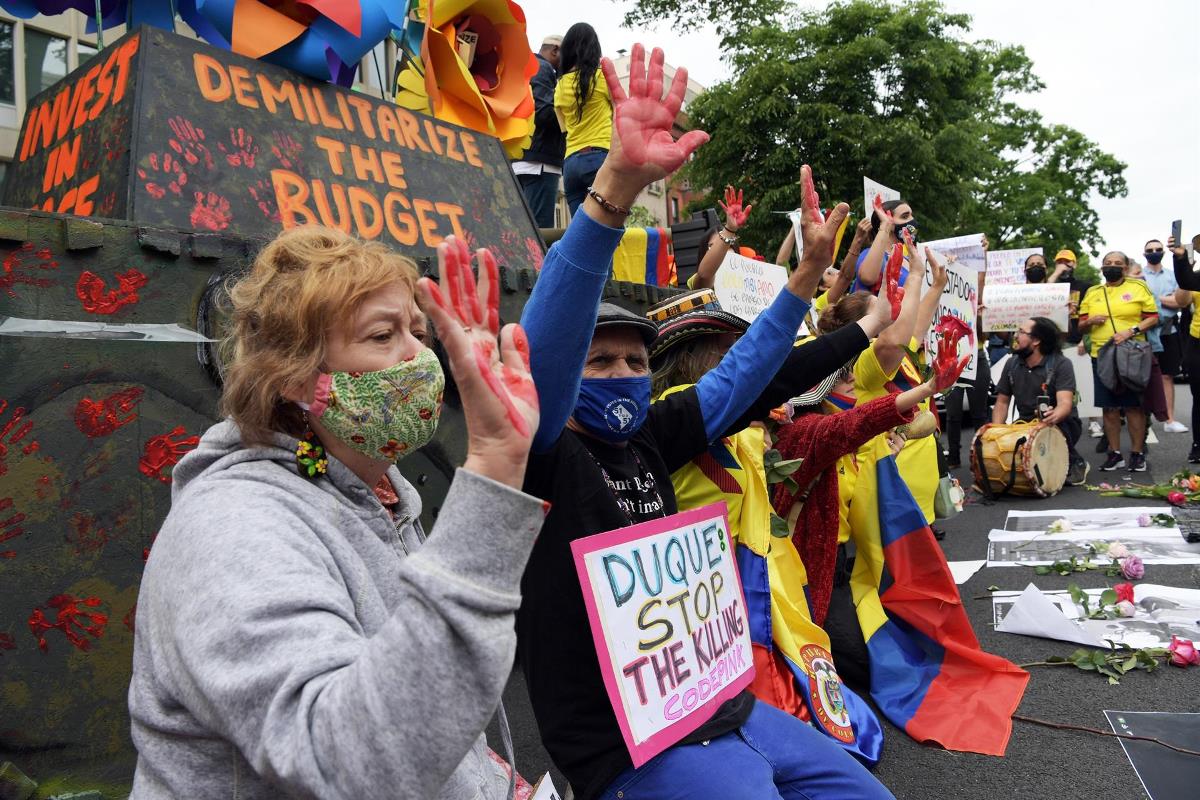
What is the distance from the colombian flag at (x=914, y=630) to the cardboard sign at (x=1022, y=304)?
20.6 feet

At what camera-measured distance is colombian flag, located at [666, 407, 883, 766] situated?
9.11 feet

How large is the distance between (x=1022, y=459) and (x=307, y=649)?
26.4 feet

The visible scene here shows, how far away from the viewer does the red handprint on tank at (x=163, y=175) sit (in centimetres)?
255

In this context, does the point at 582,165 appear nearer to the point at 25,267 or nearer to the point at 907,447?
the point at 907,447

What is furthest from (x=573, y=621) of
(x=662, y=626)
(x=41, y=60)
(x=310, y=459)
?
(x=41, y=60)

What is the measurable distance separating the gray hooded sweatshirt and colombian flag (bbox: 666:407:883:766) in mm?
1710

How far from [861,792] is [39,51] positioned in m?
14.1

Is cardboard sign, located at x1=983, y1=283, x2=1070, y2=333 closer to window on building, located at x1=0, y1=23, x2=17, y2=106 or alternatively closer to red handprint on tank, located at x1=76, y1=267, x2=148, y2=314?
red handprint on tank, located at x1=76, y1=267, x2=148, y2=314

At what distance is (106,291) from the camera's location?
209 cm

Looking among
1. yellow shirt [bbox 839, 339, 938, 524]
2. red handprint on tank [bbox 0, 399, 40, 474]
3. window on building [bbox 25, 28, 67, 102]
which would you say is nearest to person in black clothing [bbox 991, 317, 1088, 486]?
yellow shirt [bbox 839, 339, 938, 524]

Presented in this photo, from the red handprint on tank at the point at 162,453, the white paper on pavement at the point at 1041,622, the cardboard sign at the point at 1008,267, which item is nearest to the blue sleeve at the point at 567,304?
the red handprint on tank at the point at 162,453

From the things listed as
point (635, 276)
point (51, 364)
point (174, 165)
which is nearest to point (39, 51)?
point (635, 276)

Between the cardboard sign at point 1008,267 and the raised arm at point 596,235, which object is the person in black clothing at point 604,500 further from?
the cardboard sign at point 1008,267

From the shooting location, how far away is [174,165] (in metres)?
2.64
